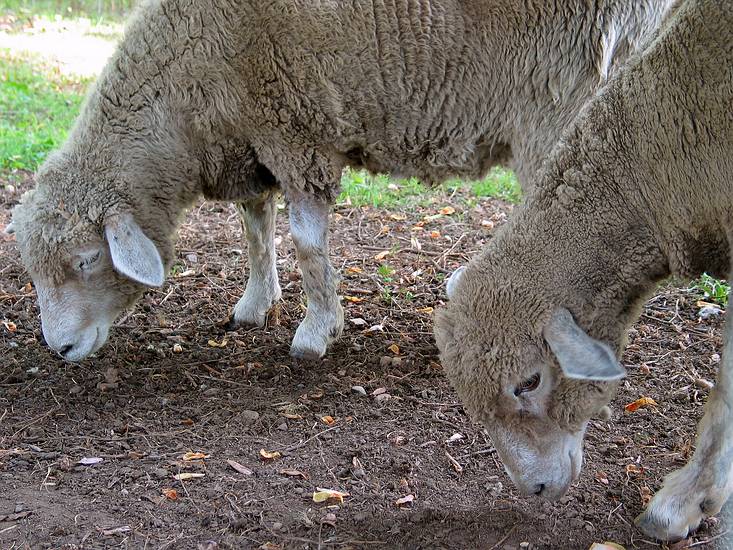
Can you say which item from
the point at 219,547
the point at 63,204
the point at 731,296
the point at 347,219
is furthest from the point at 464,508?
the point at 347,219

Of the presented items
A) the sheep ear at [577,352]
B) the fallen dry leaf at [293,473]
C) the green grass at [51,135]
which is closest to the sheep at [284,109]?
the green grass at [51,135]

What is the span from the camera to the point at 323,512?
3887mm

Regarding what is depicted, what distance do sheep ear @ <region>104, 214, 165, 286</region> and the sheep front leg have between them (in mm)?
847

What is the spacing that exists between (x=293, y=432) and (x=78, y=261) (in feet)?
4.98

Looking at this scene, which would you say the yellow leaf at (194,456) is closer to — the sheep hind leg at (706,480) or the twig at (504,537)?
the twig at (504,537)

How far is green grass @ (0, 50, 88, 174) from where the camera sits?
8469 mm

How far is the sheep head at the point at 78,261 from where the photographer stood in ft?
15.8

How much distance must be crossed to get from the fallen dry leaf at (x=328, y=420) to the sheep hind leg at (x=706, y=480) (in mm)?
1650

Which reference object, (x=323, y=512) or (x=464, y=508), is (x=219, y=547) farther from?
(x=464, y=508)

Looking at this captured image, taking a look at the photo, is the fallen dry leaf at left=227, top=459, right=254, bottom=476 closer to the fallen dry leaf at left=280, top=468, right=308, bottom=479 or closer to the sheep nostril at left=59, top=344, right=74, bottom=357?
the fallen dry leaf at left=280, top=468, right=308, bottom=479

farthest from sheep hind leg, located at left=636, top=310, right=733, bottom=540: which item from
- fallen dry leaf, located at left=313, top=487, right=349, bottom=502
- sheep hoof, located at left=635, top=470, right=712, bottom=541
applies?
fallen dry leaf, located at left=313, top=487, right=349, bottom=502

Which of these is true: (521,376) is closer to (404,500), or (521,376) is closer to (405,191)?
(404,500)

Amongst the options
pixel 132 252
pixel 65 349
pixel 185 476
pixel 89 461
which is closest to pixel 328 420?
pixel 185 476

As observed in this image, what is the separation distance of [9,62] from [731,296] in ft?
35.7
